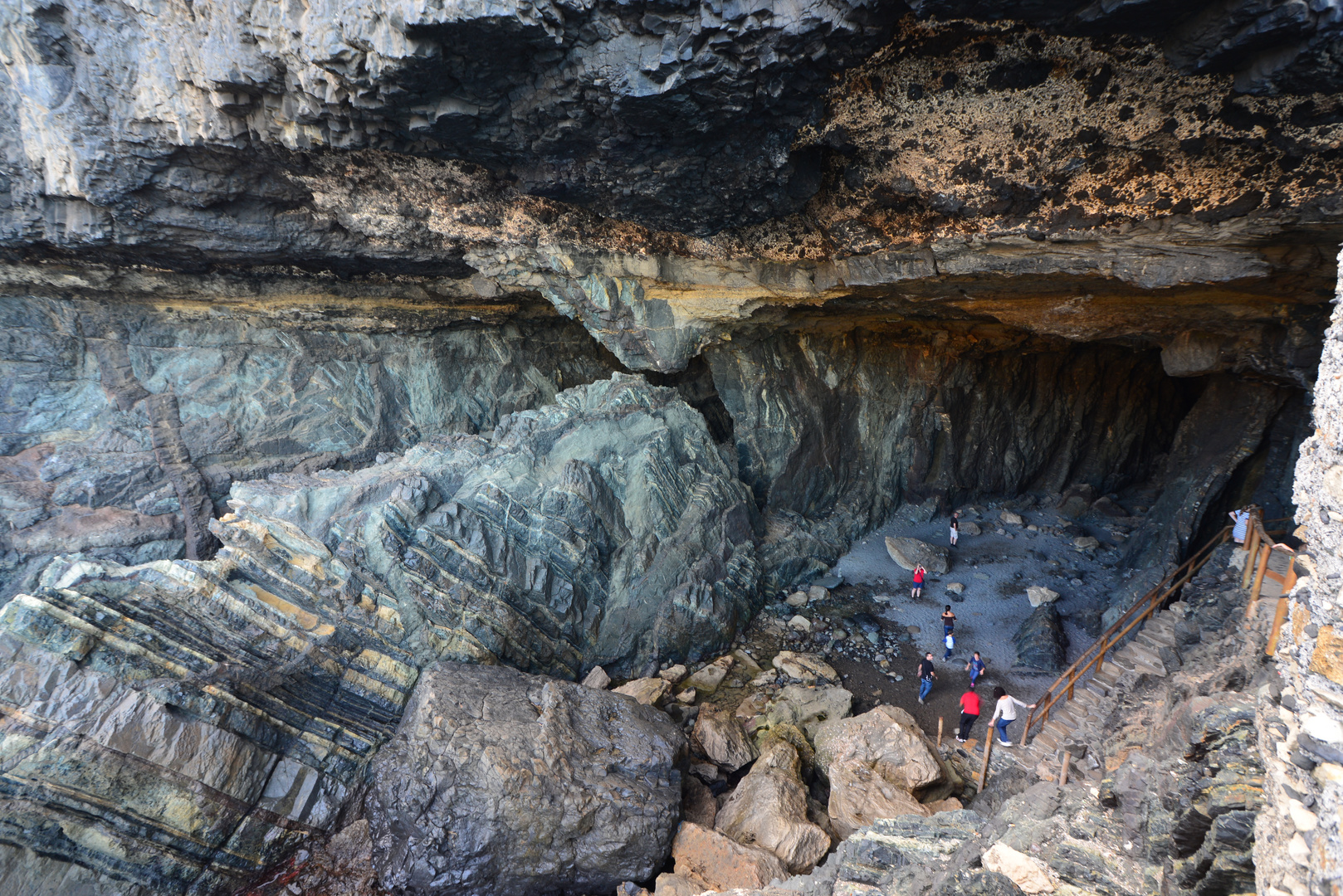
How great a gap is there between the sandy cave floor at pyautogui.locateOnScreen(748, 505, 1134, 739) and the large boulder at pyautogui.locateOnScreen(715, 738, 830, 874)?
260 centimetres

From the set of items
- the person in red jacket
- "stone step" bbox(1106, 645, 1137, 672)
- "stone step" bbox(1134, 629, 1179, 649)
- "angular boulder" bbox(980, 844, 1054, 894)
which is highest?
"stone step" bbox(1134, 629, 1179, 649)

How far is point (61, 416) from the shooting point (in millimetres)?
13203

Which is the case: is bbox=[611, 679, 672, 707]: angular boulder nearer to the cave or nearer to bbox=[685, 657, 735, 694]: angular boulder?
the cave

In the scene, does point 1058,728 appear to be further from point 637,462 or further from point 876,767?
point 637,462

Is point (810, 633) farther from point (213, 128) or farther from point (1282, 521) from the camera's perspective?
point (213, 128)

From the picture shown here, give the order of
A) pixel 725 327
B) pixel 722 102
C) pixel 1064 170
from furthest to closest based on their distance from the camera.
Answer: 1. pixel 725 327
2. pixel 1064 170
3. pixel 722 102

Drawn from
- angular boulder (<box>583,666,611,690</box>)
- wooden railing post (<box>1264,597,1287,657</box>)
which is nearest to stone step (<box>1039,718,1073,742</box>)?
wooden railing post (<box>1264,597,1287,657</box>)

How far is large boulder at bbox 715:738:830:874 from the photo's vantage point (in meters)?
7.94

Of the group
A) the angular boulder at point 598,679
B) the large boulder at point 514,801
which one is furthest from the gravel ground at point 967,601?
the large boulder at point 514,801

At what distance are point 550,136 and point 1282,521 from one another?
14272mm

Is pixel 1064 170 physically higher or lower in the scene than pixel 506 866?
higher

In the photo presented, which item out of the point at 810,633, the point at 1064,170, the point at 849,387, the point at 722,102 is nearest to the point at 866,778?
the point at 810,633

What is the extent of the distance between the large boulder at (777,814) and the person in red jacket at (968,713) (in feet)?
8.96

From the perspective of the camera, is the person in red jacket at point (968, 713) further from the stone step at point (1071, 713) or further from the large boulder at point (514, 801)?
the large boulder at point (514, 801)
